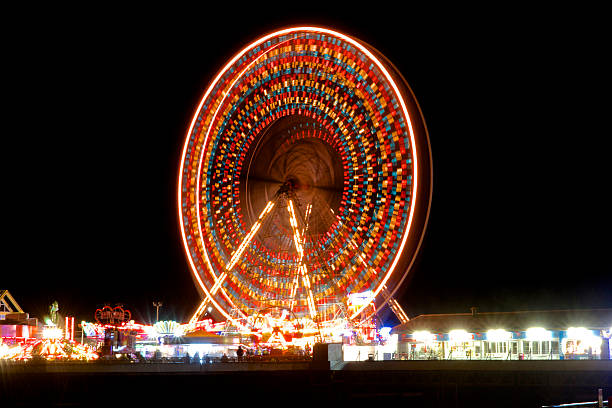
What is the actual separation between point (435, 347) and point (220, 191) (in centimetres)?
1273

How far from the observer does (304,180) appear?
123 ft

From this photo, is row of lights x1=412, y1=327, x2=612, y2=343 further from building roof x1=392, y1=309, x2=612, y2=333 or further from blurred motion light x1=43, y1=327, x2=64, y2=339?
blurred motion light x1=43, y1=327, x2=64, y2=339

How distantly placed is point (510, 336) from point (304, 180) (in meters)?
11.7

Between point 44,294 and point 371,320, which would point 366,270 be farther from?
point 44,294

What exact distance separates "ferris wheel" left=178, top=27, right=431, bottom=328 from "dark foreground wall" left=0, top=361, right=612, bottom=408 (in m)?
5.39

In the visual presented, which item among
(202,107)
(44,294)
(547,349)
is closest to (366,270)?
(547,349)

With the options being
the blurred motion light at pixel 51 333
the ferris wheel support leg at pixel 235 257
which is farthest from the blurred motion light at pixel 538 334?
the blurred motion light at pixel 51 333

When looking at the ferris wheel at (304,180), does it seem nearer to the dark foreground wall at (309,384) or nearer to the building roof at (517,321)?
the building roof at (517,321)

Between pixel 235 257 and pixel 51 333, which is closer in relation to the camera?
pixel 235 257

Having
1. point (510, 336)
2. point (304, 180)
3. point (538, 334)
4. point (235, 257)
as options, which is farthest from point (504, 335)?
point (235, 257)

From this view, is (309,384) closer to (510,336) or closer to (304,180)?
(510,336)

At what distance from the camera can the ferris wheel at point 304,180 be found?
33.0m

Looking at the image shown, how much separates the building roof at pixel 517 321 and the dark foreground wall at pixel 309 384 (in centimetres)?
857

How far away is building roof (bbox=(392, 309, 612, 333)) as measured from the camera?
114 ft
